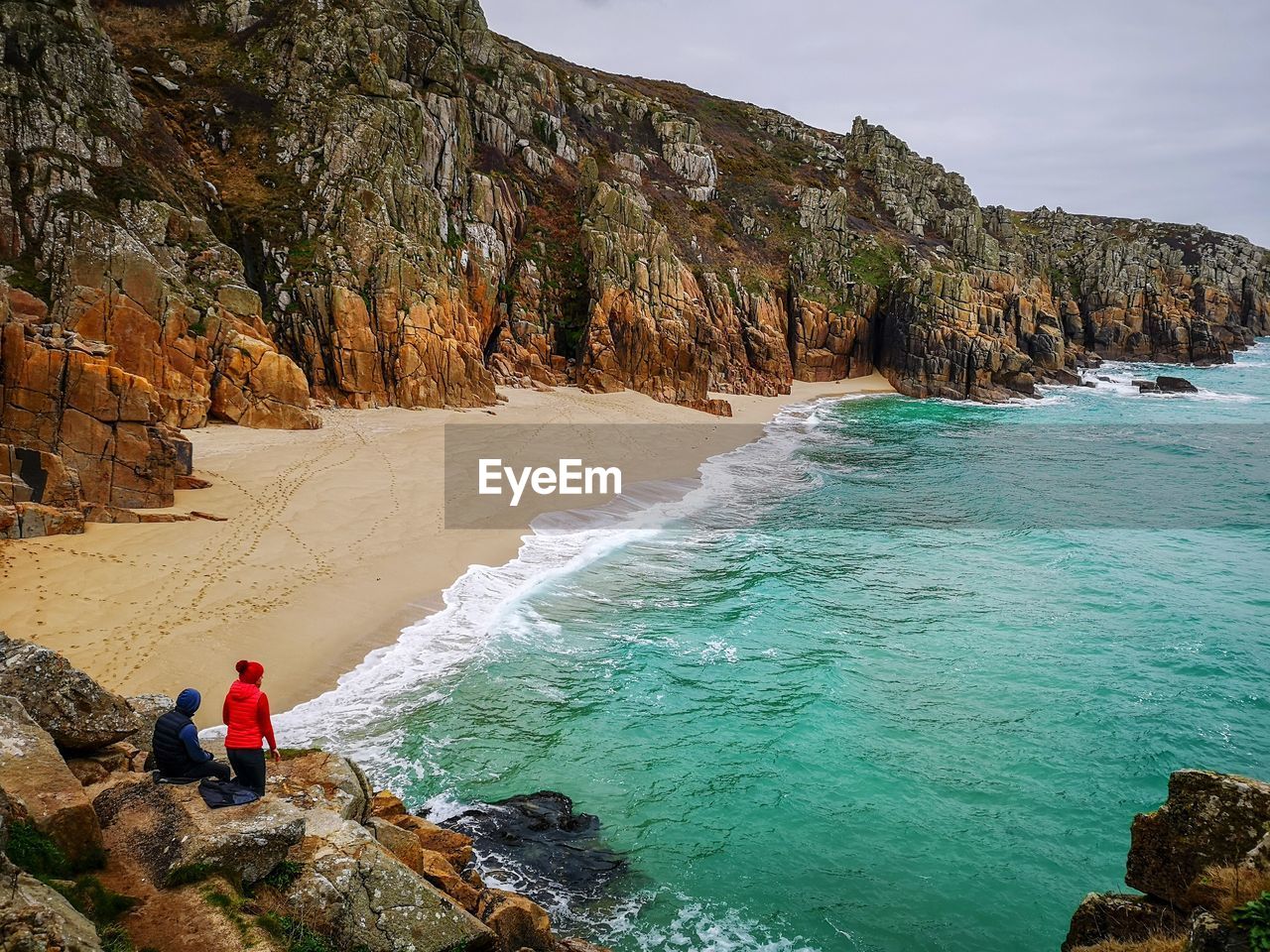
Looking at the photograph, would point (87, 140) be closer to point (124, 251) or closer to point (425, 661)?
point (124, 251)

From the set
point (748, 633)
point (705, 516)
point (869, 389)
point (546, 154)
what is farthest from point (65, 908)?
point (869, 389)

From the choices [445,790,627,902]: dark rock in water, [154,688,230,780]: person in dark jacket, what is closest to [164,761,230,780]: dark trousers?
[154,688,230,780]: person in dark jacket

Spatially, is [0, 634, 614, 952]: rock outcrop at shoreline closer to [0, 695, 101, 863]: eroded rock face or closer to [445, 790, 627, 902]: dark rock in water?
[0, 695, 101, 863]: eroded rock face

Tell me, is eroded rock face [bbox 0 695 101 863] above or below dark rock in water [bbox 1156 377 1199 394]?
below

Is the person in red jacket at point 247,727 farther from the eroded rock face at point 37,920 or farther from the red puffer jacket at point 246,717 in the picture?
the eroded rock face at point 37,920

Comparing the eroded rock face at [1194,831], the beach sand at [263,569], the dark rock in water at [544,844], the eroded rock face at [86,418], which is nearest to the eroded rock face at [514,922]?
the dark rock in water at [544,844]

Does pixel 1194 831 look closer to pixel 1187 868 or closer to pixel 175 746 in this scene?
pixel 1187 868
